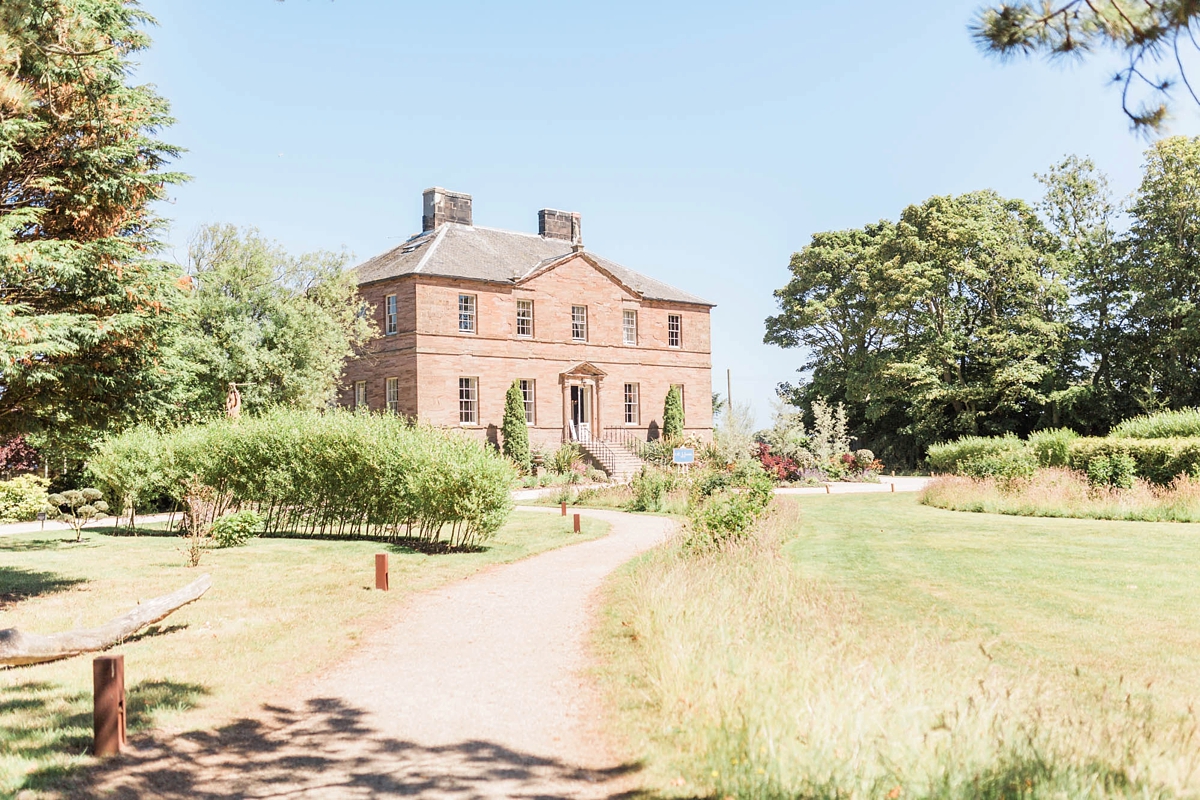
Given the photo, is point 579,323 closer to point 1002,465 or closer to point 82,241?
point 1002,465

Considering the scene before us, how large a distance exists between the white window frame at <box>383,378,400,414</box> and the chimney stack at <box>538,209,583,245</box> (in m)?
12.0

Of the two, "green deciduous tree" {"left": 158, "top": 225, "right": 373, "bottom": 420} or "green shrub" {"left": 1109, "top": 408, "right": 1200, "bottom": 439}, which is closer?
"green shrub" {"left": 1109, "top": 408, "right": 1200, "bottom": 439}

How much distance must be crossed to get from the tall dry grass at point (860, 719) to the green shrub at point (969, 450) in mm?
20037

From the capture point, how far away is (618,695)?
23.3 feet

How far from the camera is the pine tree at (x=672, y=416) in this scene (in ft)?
136

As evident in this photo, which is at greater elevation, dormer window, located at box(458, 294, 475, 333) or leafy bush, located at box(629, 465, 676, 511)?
dormer window, located at box(458, 294, 475, 333)

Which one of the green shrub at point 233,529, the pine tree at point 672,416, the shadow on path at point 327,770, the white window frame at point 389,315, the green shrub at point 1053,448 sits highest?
the white window frame at point 389,315

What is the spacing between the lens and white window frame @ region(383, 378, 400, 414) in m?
36.2

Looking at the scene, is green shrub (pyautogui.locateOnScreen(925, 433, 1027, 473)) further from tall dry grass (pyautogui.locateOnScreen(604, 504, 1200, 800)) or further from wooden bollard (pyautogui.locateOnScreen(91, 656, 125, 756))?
wooden bollard (pyautogui.locateOnScreen(91, 656, 125, 756))

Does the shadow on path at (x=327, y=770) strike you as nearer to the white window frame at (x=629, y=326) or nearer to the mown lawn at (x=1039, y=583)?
the mown lawn at (x=1039, y=583)

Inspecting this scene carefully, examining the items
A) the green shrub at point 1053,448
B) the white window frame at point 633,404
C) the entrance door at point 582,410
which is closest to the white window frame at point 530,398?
the entrance door at point 582,410

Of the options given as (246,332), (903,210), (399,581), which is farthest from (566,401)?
(399,581)

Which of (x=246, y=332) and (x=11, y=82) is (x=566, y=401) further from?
(x=11, y=82)

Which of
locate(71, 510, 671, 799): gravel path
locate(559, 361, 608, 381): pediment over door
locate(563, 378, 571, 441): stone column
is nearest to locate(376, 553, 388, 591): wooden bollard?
locate(71, 510, 671, 799): gravel path
